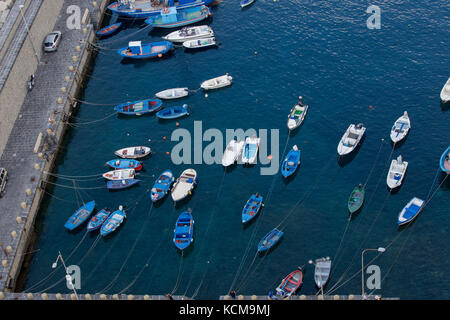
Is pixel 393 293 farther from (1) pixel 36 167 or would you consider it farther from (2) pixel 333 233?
(1) pixel 36 167

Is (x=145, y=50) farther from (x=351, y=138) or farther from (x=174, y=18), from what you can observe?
(x=351, y=138)

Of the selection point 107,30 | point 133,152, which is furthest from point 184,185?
point 107,30

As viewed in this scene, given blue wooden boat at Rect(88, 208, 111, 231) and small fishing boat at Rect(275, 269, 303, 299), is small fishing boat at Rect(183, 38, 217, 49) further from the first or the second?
small fishing boat at Rect(275, 269, 303, 299)

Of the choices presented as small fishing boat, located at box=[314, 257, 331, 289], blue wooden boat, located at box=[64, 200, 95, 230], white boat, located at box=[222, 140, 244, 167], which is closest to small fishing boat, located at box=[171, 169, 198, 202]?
white boat, located at box=[222, 140, 244, 167]

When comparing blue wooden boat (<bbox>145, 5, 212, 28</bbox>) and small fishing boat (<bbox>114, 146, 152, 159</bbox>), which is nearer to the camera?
small fishing boat (<bbox>114, 146, 152, 159</bbox>)

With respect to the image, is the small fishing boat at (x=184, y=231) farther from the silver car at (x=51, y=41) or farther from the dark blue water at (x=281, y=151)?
the silver car at (x=51, y=41)
